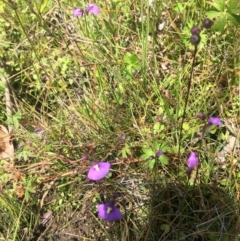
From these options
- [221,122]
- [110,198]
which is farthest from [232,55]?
[110,198]

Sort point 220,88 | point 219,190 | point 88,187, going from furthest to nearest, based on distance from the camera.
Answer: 1. point 220,88
2. point 88,187
3. point 219,190

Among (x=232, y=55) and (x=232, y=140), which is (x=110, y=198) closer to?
(x=232, y=140)

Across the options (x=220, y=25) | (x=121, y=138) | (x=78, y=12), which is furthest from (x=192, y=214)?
(x=78, y=12)

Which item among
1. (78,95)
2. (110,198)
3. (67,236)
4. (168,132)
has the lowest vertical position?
(67,236)

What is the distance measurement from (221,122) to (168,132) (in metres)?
0.21

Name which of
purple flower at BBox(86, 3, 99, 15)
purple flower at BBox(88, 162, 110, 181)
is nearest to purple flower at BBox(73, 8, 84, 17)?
purple flower at BBox(86, 3, 99, 15)

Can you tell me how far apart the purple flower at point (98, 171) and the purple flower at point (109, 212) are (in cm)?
11

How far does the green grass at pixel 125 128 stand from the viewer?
1494mm

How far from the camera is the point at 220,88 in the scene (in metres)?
1.78

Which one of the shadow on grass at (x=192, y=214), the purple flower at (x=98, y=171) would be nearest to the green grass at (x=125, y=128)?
the shadow on grass at (x=192, y=214)

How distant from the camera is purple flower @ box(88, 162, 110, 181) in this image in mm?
1379

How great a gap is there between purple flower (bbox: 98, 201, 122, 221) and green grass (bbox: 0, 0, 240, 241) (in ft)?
0.23

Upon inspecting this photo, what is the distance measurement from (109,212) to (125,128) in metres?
0.38

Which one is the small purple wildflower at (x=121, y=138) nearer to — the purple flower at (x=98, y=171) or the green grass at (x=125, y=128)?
the green grass at (x=125, y=128)
